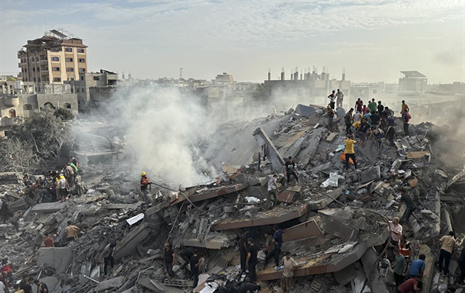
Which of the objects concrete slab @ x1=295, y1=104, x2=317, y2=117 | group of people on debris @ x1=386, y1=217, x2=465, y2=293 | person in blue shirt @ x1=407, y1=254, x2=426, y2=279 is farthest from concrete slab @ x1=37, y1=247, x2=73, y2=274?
concrete slab @ x1=295, y1=104, x2=317, y2=117

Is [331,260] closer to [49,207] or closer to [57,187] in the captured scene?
[49,207]

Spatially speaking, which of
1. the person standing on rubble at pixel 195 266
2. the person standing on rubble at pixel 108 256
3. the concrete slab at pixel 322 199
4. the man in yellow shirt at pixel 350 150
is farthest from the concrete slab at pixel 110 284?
the man in yellow shirt at pixel 350 150

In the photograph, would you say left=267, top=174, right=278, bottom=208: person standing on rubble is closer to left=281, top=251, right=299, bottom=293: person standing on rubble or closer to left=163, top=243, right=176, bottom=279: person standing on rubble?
left=281, top=251, right=299, bottom=293: person standing on rubble

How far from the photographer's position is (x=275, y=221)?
7.51 meters

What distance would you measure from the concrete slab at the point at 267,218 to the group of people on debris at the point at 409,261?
1.86 metres

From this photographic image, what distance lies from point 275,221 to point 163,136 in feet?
46.6

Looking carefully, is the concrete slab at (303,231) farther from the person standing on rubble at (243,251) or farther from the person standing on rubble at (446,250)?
the person standing on rubble at (446,250)

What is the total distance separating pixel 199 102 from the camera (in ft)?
112

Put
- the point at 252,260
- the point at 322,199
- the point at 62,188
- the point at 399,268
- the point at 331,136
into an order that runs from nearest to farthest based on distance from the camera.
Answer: the point at 399,268, the point at 252,260, the point at 322,199, the point at 331,136, the point at 62,188

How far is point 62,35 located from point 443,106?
50.6 metres

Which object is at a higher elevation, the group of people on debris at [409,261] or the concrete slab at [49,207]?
the group of people on debris at [409,261]

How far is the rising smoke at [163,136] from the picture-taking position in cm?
1587

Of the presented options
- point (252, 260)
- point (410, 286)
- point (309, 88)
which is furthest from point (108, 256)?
point (309, 88)

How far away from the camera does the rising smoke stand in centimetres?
1587
